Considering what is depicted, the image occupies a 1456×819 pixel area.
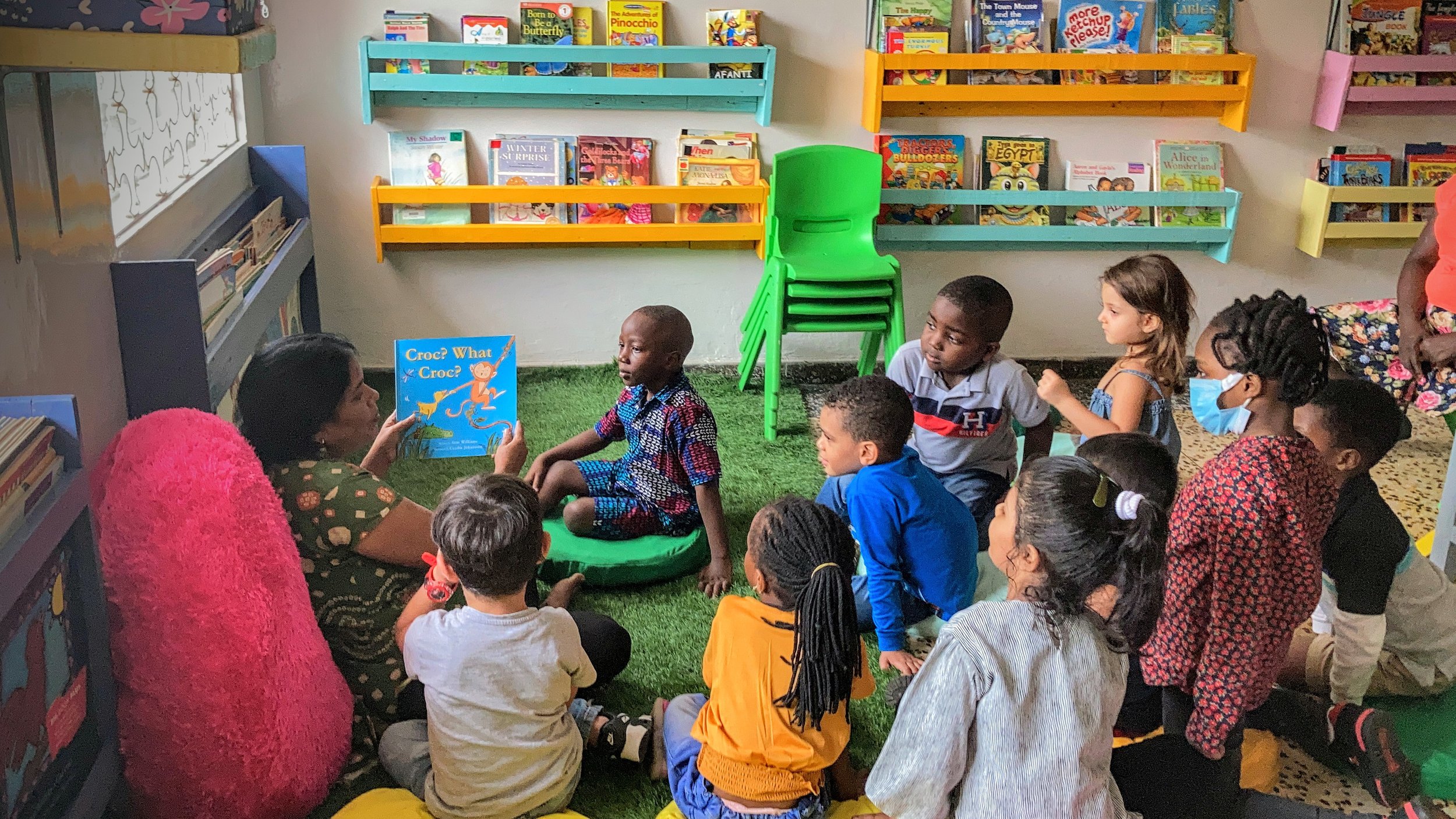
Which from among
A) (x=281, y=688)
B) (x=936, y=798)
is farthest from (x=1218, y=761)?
(x=281, y=688)

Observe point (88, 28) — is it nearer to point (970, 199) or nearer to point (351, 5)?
point (351, 5)

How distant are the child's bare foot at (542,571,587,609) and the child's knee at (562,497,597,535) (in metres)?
0.28

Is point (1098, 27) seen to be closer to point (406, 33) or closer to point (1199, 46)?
point (1199, 46)

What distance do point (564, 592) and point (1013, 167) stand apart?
261 centimetres

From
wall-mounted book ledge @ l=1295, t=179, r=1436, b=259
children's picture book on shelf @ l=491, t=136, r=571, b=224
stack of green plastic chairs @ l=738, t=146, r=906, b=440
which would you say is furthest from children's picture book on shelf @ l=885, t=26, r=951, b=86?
wall-mounted book ledge @ l=1295, t=179, r=1436, b=259

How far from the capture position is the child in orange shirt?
184 centimetres

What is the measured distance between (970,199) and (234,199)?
2.55 m

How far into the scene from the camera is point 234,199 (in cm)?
348

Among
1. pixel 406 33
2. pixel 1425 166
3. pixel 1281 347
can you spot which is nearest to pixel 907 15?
pixel 406 33

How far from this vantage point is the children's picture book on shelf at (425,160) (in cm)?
406

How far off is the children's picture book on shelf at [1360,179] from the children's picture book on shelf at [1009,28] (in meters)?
1.32

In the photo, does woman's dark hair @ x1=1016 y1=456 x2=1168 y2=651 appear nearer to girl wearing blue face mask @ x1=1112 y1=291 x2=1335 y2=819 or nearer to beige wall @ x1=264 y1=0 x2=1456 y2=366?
girl wearing blue face mask @ x1=1112 y1=291 x2=1335 y2=819

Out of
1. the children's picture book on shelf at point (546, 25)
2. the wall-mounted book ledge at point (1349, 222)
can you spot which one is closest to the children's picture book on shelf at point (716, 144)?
the children's picture book on shelf at point (546, 25)

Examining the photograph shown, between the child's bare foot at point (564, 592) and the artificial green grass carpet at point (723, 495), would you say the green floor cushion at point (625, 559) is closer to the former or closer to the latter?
the artificial green grass carpet at point (723, 495)
